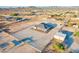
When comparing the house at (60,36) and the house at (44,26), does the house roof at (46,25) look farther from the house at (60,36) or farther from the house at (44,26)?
the house at (60,36)

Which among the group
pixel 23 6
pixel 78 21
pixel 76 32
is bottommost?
pixel 76 32

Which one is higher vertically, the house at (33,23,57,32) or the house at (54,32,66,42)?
the house at (33,23,57,32)

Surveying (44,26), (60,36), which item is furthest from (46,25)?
(60,36)

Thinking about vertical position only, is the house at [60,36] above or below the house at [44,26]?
below

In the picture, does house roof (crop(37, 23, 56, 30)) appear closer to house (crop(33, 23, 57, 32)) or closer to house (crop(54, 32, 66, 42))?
house (crop(33, 23, 57, 32))

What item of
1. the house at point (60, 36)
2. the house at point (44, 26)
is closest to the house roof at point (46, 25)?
the house at point (44, 26)

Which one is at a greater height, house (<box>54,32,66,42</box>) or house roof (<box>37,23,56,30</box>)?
house roof (<box>37,23,56,30</box>)

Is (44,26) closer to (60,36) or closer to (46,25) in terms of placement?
(46,25)

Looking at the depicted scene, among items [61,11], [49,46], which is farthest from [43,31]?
[61,11]

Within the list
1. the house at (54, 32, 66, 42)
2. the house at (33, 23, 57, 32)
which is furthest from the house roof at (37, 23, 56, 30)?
the house at (54, 32, 66, 42)
